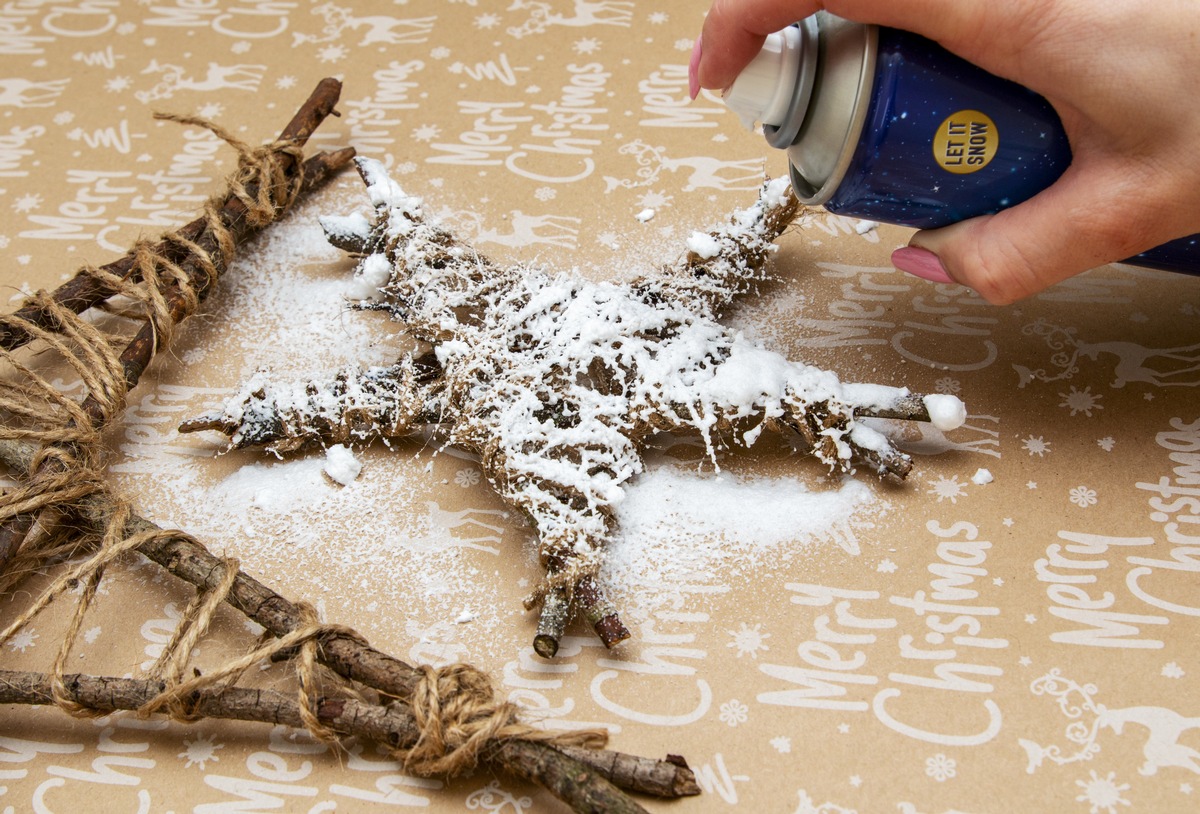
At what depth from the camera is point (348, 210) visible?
3.24 ft

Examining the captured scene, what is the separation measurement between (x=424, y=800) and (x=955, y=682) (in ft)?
1.15

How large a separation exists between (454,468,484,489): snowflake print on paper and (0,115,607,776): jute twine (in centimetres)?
16

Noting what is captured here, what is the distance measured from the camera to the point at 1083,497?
736 mm

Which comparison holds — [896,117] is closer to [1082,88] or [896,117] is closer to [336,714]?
[1082,88]

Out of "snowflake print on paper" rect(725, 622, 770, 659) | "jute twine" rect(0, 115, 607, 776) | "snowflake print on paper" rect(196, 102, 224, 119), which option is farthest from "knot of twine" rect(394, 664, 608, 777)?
"snowflake print on paper" rect(196, 102, 224, 119)

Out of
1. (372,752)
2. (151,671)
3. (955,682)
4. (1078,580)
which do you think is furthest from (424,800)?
(1078,580)

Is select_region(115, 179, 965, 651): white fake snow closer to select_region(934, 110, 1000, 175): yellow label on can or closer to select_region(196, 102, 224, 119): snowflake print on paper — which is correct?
select_region(934, 110, 1000, 175): yellow label on can

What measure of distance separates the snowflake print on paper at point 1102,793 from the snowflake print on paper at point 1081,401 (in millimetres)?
296

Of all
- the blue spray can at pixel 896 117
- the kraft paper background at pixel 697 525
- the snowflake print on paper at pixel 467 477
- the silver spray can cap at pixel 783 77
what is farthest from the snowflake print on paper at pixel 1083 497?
the snowflake print on paper at pixel 467 477

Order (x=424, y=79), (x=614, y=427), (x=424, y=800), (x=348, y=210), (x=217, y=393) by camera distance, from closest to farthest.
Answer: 1. (x=424, y=800)
2. (x=614, y=427)
3. (x=217, y=393)
4. (x=348, y=210)
5. (x=424, y=79)

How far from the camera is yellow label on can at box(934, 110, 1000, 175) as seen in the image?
24.9 inches

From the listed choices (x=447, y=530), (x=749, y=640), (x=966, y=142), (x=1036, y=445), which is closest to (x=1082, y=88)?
(x=966, y=142)

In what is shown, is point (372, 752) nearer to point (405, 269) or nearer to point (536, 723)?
point (536, 723)

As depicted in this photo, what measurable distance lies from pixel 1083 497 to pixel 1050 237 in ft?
0.70
